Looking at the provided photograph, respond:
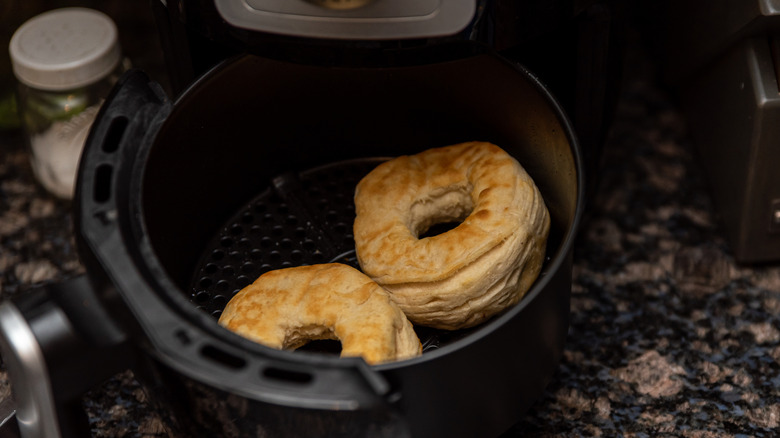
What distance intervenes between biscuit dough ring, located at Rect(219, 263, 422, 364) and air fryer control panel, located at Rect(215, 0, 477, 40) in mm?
230

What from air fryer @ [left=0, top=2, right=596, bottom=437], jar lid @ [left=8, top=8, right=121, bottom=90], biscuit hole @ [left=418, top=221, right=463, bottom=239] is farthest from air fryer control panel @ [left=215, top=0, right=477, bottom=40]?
jar lid @ [left=8, top=8, right=121, bottom=90]

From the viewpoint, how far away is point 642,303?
0.96m

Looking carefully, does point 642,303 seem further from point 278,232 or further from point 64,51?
point 64,51

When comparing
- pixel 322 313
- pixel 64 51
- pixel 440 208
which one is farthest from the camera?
pixel 64 51

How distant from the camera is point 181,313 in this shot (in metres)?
0.59

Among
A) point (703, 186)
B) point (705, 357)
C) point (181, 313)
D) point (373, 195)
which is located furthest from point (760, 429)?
point (181, 313)

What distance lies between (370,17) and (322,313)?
0.26 meters

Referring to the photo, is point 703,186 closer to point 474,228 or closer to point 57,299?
point 474,228

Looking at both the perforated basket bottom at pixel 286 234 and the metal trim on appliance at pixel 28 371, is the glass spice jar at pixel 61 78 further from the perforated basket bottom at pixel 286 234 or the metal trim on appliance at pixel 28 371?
the metal trim on appliance at pixel 28 371

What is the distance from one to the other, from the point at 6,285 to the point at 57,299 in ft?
1.50

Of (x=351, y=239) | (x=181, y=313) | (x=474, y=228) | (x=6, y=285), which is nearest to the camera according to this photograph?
(x=181, y=313)

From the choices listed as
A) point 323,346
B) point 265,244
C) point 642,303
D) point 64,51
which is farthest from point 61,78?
point 642,303

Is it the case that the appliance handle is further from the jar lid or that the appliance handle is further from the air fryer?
the jar lid

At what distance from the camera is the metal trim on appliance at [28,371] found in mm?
587
